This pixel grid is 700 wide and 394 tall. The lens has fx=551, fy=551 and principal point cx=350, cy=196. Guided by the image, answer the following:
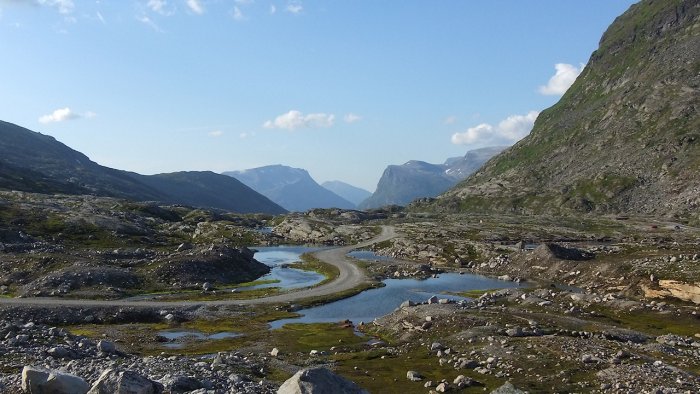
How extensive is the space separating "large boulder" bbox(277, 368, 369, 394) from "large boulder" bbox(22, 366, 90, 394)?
12677 mm

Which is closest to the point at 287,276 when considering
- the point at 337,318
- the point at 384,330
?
the point at 337,318

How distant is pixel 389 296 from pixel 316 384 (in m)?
→ 85.1

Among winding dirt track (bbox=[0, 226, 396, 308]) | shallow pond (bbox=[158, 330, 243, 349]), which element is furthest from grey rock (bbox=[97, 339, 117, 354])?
winding dirt track (bbox=[0, 226, 396, 308])

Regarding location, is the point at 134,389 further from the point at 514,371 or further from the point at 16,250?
the point at 16,250

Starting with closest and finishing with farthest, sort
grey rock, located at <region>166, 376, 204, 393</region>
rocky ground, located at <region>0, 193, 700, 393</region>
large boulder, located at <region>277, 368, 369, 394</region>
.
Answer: large boulder, located at <region>277, 368, 369, 394</region> → grey rock, located at <region>166, 376, 204, 393</region> → rocky ground, located at <region>0, 193, 700, 393</region>

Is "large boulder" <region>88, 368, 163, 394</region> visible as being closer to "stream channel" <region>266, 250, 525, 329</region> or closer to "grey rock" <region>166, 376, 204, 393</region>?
"grey rock" <region>166, 376, 204, 393</region>

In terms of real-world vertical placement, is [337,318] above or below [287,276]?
below

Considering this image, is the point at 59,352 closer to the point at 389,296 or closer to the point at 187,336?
the point at 187,336

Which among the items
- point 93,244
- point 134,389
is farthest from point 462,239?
point 134,389

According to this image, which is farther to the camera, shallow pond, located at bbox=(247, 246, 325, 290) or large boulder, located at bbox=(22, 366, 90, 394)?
shallow pond, located at bbox=(247, 246, 325, 290)

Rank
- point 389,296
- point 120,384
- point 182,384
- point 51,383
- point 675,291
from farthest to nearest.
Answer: point 389,296 → point 675,291 → point 182,384 → point 51,383 → point 120,384

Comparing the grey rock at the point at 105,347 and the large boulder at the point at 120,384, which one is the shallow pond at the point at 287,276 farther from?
the large boulder at the point at 120,384

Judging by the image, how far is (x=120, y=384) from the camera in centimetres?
3347

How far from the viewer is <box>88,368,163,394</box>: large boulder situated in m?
33.1
